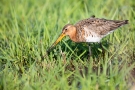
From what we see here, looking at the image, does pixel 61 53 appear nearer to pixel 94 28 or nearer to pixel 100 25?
pixel 94 28

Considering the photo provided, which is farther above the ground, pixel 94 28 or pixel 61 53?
pixel 94 28

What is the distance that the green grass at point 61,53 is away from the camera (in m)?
5.66

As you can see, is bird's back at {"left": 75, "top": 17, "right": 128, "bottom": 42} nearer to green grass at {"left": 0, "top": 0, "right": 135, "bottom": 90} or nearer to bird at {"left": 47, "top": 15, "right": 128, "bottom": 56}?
bird at {"left": 47, "top": 15, "right": 128, "bottom": 56}

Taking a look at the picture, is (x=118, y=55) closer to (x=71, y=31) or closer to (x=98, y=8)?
(x=71, y=31)

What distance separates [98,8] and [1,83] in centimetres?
425

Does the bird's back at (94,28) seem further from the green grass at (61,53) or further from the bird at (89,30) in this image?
the green grass at (61,53)

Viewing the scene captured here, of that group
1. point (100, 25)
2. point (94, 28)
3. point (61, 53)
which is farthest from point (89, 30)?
point (61, 53)

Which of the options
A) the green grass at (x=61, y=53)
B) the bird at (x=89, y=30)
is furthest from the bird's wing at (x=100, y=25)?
the green grass at (x=61, y=53)

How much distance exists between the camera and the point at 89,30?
7.13 metres

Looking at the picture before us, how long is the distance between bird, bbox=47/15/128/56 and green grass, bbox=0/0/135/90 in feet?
0.75

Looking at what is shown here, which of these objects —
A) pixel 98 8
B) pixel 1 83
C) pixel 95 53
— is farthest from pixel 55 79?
pixel 98 8

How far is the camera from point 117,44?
24.6 feet

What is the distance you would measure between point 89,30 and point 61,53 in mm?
635

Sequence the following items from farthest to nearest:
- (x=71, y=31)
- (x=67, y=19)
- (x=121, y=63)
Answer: (x=67, y=19) → (x=71, y=31) → (x=121, y=63)
